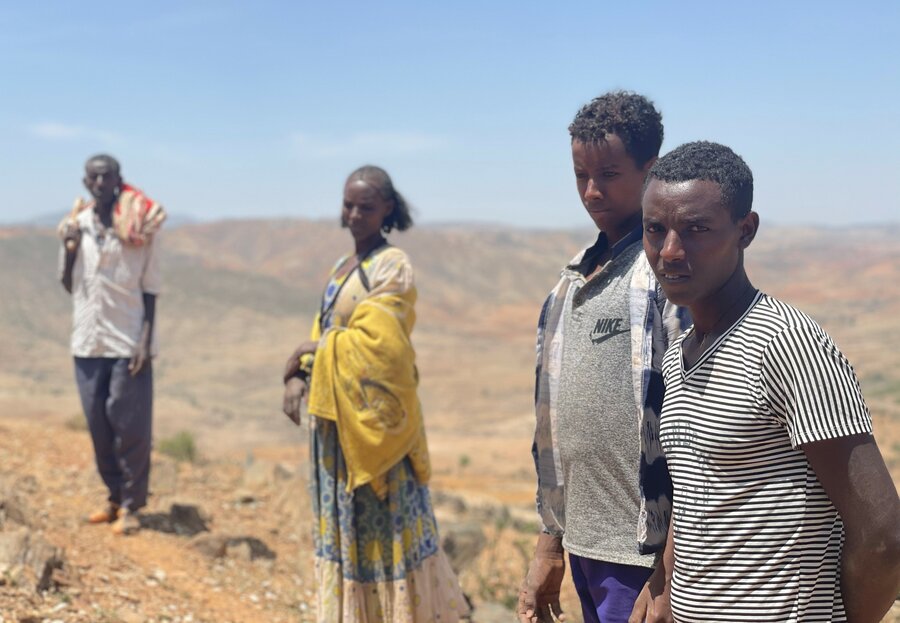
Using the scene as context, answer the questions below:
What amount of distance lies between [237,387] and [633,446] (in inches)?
986

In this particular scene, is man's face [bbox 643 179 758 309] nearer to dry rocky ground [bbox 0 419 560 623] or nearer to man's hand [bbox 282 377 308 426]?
man's hand [bbox 282 377 308 426]

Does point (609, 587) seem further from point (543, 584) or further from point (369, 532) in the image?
point (369, 532)

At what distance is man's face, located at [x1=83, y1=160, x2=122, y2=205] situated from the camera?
→ 5.48m

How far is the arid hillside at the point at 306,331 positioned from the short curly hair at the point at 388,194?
2476mm

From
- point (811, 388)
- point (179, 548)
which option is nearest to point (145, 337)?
point (179, 548)

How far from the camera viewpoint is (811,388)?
159 centimetres

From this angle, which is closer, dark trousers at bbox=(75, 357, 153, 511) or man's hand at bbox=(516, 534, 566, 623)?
man's hand at bbox=(516, 534, 566, 623)

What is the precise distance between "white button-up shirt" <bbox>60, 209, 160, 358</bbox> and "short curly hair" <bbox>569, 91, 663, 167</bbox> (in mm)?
3842

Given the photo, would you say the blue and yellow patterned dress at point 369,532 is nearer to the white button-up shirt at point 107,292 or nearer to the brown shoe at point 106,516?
the white button-up shirt at point 107,292

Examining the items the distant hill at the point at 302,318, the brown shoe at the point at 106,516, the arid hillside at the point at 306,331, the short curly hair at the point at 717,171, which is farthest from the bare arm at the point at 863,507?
the distant hill at the point at 302,318

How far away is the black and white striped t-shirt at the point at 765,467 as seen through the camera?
1.60 m

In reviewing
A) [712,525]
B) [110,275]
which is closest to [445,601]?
[712,525]

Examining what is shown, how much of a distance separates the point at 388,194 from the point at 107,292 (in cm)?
231

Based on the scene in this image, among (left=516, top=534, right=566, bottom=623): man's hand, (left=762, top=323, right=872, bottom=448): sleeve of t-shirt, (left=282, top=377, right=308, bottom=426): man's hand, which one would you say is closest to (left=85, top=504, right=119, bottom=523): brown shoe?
(left=282, top=377, right=308, bottom=426): man's hand
